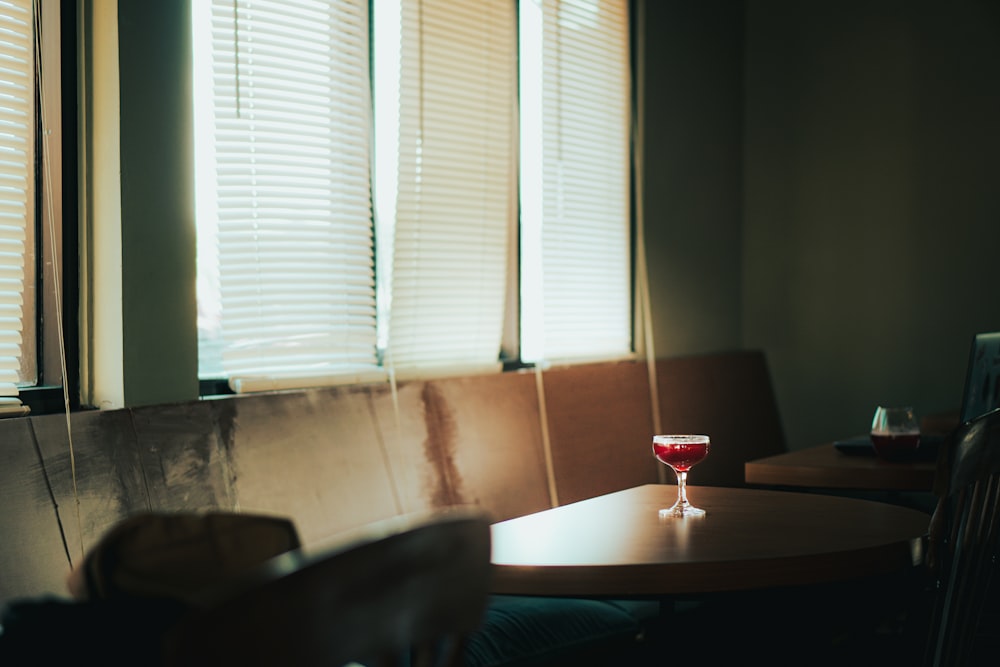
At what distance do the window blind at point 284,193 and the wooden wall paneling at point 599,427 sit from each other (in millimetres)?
759

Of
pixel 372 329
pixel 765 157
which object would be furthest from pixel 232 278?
pixel 765 157

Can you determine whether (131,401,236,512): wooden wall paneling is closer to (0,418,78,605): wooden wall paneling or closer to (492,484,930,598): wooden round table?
(0,418,78,605): wooden wall paneling

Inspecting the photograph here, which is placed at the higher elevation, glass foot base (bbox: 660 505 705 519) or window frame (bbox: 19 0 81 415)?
window frame (bbox: 19 0 81 415)

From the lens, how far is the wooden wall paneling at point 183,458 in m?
2.23

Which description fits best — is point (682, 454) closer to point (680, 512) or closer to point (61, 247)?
point (680, 512)

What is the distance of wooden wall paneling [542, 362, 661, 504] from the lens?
11.3ft

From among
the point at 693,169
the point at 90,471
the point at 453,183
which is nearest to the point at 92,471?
the point at 90,471

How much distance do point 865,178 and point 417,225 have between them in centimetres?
250

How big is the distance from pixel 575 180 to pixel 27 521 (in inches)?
96.9

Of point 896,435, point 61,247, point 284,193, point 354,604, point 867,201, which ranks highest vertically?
point 867,201

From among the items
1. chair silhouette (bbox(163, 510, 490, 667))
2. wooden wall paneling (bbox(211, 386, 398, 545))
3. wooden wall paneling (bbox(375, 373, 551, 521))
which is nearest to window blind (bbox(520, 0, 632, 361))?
wooden wall paneling (bbox(375, 373, 551, 521))

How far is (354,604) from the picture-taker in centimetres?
65

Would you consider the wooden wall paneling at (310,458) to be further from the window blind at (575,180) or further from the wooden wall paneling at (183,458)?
the window blind at (575,180)

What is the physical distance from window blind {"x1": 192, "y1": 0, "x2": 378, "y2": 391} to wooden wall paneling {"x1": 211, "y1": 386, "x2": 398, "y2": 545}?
145mm
